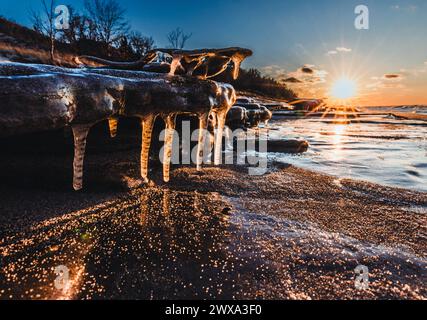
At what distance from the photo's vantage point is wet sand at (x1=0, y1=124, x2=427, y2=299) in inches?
41.0

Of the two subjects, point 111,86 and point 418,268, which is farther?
point 111,86

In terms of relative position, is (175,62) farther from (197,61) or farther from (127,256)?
(127,256)

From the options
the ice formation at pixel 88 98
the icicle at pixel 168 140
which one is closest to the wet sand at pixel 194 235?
the icicle at pixel 168 140

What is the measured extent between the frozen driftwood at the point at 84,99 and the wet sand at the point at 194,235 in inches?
14.0

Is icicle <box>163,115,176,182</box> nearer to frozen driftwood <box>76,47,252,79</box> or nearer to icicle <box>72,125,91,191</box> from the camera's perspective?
frozen driftwood <box>76,47,252,79</box>

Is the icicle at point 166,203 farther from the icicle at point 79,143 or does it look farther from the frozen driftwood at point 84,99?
the icicle at point 79,143

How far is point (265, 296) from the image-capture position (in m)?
0.99

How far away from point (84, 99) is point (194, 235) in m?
1.01

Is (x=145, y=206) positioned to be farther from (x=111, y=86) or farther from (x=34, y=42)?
(x=34, y=42)

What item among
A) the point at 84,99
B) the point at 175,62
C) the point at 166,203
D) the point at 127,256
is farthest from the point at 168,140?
the point at 127,256

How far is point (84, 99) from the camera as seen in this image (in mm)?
1461

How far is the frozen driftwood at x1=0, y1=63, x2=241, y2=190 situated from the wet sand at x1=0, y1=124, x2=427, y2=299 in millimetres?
356

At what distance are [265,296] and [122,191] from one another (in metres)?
1.54

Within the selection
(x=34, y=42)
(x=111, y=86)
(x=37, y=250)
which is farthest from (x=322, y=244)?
(x=34, y=42)
